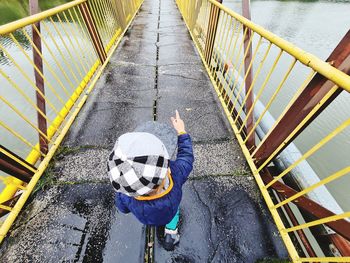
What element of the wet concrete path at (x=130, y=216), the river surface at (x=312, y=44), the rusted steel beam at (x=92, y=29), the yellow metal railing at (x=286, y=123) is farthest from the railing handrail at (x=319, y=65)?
the river surface at (x=312, y=44)

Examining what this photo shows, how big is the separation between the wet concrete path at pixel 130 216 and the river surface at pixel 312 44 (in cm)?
239

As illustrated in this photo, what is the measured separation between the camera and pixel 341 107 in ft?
16.0

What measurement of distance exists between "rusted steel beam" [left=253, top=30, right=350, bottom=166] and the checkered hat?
984 millimetres

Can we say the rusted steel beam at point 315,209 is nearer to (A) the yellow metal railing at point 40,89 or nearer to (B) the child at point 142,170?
(B) the child at point 142,170

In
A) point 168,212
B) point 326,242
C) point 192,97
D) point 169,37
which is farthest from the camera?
point 169,37

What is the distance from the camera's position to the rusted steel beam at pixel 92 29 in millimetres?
3207

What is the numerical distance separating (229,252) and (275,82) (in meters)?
5.52

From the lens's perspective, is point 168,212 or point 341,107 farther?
point 341,107

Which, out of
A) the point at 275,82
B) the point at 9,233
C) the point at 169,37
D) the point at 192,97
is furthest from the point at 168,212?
the point at 275,82

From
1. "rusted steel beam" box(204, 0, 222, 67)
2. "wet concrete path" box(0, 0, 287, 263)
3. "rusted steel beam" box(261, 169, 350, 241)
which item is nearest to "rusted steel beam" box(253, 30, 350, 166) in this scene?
"rusted steel beam" box(261, 169, 350, 241)

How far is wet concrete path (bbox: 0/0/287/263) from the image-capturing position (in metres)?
1.57

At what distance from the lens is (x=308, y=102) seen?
131 centimetres

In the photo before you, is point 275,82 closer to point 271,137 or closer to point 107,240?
point 271,137

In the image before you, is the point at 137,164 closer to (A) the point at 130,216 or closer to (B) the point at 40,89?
(A) the point at 130,216
